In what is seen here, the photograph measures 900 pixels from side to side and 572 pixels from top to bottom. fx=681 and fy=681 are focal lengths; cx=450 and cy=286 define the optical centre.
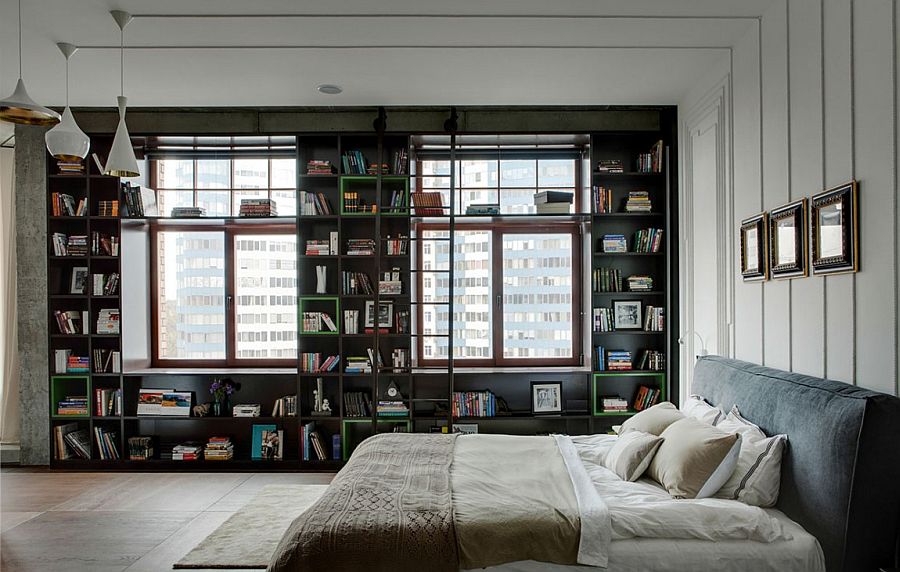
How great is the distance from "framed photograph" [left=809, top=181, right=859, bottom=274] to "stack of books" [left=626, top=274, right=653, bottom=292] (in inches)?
108

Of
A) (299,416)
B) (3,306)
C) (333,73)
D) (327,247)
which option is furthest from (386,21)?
(3,306)

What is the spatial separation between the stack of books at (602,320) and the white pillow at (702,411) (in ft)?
5.26

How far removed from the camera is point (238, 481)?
223 inches

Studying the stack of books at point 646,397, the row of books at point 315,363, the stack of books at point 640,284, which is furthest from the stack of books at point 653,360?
the row of books at point 315,363

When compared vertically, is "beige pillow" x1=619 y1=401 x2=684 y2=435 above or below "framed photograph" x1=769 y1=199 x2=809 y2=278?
below

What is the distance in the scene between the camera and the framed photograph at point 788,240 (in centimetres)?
344

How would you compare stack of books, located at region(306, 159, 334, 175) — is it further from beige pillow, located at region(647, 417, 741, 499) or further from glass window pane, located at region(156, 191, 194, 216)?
beige pillow, located at region(647, 417, 741, 499)

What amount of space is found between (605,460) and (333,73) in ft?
10.9

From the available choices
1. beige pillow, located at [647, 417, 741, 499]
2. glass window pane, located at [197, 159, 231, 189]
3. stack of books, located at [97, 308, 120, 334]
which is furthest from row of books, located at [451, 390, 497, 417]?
stack of books, located at [97, 308, 120, 334]

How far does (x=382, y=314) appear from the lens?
245 inches

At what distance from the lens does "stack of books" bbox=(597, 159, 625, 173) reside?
610 centimetres

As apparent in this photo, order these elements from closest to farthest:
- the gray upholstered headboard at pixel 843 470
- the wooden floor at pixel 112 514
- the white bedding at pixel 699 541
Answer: the gray upholstered headboard at pixel 843 470, the white bedding at pixel 699 541, the wooden floor at pixel 112 514

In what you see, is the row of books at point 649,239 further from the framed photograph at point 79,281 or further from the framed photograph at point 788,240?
the framed photograph at point 79,281

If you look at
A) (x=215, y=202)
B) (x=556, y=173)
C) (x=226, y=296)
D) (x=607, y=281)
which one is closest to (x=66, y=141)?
(x=215, y=202)
